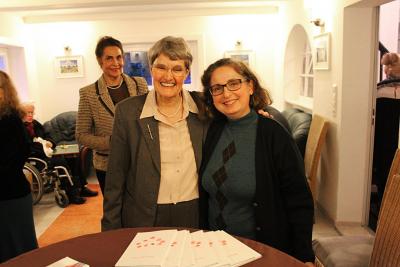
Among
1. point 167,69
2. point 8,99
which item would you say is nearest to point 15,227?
point 8,99

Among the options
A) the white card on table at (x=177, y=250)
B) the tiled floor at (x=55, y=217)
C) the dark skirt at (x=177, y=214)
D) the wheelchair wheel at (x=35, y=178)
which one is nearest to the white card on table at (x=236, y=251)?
the white card on table at (x=177, y=250)

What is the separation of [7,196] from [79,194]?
246 cm

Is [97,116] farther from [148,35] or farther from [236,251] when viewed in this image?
[148,35]

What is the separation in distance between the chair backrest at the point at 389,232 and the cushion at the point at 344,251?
7.8 inches

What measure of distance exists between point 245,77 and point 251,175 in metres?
0.42

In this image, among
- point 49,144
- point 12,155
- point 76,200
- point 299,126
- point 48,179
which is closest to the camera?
point 12,155

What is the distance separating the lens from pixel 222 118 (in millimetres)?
1639

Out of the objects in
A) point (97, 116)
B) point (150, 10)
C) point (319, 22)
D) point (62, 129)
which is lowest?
point (62, 129)

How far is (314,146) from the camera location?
339cm

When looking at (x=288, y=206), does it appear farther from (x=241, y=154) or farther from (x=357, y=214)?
(x=357, y=214)

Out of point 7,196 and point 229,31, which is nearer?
point 7,196

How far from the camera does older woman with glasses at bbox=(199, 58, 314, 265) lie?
1472mm

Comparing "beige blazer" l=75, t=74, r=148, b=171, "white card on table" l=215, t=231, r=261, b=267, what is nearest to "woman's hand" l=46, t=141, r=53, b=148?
"beige blazer" l=75, t=74, r=148, b=171

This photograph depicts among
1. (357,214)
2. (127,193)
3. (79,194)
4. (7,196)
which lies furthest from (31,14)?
(357,214)
